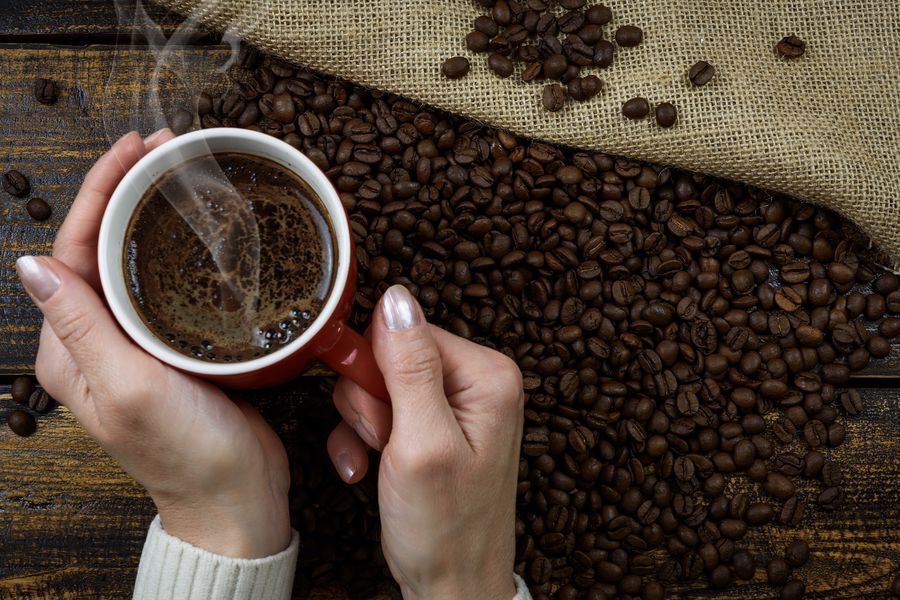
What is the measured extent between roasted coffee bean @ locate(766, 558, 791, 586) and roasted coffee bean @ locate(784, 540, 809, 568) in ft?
0.04

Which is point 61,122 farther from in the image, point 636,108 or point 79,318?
point 636,108

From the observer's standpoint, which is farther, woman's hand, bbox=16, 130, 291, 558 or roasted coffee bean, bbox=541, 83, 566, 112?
roasted coffee bean, bbox=541, 83, 566, 112

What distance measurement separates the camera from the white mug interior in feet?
2.95

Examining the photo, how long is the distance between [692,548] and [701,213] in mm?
583

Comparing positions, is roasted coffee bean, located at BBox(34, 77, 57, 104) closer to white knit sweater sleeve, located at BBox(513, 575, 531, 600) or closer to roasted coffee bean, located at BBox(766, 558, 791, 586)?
white knit sweater sleeve, located at BBox(513, 575, 531, 600)

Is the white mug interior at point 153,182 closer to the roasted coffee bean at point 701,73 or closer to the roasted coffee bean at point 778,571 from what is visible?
the roasted coffee bean at point 701,73

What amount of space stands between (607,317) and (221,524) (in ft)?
2.31

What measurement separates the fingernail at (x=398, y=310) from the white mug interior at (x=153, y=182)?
0.22ft

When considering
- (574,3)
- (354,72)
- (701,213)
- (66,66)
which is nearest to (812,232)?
(701,213)

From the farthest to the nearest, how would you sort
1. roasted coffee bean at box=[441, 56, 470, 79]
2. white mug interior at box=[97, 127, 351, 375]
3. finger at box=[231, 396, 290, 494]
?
roasted coffee bean at box=[441, 56, 470, 79], finger at box=[231, 396, 290, 494], white mug interior at box=[97, 127, 351, 375]

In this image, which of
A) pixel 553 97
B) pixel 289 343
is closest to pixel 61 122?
pixel 289 343

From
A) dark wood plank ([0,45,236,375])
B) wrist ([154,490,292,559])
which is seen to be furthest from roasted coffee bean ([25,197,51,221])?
wrist ([154,490,292,559])

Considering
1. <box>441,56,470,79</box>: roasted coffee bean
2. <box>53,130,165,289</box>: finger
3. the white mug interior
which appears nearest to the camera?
the white mug interior

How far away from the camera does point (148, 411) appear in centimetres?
94
